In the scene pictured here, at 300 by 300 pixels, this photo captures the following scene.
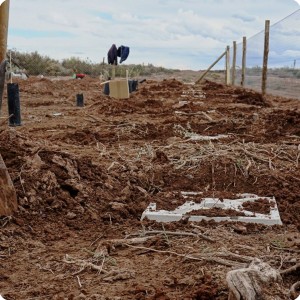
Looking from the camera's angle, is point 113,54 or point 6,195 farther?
point 113,54

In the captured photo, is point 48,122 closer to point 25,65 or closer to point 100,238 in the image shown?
point 100,238

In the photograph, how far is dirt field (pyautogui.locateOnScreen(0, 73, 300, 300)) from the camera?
97.1 inches

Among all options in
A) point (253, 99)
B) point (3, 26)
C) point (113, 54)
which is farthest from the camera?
point (113, 54)

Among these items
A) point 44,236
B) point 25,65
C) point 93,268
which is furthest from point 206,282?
point 25,65

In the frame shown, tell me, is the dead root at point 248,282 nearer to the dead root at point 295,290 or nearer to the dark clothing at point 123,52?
the dead root at point 295,290

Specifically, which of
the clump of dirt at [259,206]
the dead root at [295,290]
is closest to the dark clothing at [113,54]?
the clump of dirt at [259,206]

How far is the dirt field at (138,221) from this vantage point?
2.47 meters

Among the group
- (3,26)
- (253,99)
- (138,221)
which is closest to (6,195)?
(138,221)

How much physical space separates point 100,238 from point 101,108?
7.25 m

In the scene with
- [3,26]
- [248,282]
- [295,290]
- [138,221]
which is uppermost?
[3,26]

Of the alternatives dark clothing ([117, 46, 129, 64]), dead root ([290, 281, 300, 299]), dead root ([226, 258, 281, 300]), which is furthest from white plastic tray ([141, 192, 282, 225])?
dark clothing ([117, 46, 129, 64])

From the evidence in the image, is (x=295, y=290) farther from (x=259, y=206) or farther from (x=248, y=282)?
(x=259, y=206)

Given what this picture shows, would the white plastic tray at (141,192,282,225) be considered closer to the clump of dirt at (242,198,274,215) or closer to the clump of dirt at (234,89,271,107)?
the clump of dirt at (242,198,274,215)

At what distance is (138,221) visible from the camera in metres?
3.52
